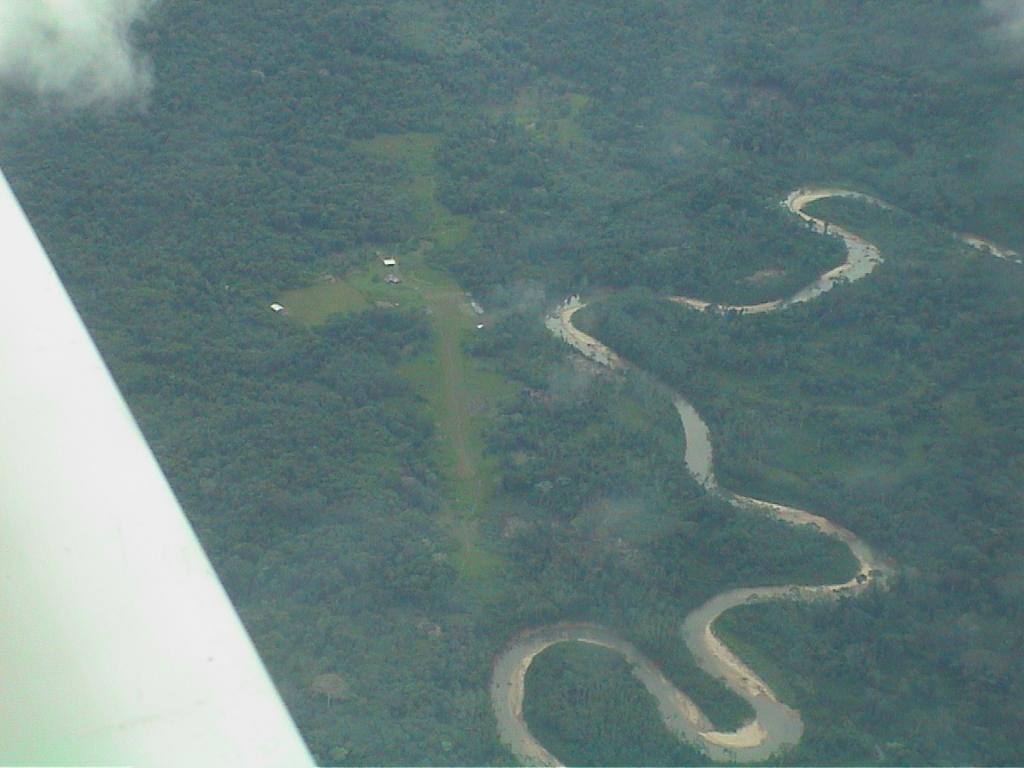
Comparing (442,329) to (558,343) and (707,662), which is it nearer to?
(558,343)

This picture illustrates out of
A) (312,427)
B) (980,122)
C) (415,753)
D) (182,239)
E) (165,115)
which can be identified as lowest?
(415,753)

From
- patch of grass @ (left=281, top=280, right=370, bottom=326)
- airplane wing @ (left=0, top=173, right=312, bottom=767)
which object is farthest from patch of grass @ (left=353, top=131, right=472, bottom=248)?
airplane wing @ (left=0, top=173, right=312, bottom=767)

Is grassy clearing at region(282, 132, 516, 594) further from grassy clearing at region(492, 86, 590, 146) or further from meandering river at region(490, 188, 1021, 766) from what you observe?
grassy clearing at region(492, 86, 590, 146)

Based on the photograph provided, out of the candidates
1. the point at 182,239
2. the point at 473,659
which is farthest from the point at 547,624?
the point at 182,239

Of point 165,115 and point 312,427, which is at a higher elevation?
point 165,115

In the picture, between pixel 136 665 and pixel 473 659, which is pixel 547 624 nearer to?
pixel 473 659

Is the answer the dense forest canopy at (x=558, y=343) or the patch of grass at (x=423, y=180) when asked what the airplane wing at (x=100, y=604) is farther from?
the patch of grass at (x=423, y=180)

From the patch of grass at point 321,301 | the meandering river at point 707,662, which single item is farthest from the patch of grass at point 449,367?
the meandering river at point 707,662
